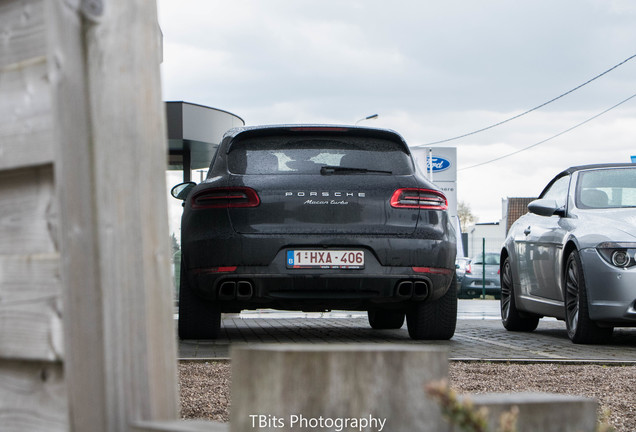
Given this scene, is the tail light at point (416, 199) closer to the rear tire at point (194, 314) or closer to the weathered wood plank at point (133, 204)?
the rear tire at point (194, 314)

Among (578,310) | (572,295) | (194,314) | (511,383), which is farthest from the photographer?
(572,295)

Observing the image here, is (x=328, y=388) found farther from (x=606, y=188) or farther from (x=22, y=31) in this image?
(x=606, y=188)

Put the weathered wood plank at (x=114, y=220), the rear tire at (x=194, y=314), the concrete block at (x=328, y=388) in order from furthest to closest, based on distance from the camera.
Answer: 1. the rear tire at (x=194, y=314)
2. the weathered wood plank at (x=114, y=220)
3. the concrete block at (x=328, y=388)

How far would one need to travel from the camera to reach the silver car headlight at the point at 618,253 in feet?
23.5

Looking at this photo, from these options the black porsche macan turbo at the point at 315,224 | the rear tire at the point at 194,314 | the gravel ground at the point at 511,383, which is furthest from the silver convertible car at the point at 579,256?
the rear tire at the point at 194,314

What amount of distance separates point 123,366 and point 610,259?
6076mm

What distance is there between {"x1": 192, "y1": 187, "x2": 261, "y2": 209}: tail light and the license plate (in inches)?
17.6

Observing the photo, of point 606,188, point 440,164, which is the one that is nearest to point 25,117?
point 606,188

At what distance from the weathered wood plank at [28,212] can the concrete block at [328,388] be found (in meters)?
0.58

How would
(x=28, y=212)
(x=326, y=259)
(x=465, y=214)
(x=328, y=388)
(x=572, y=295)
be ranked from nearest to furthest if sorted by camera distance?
(x=328, y=388)
(x=28, y=212)
(x=326, y=259)
(x=572, y=295)
(x=465, y=214)

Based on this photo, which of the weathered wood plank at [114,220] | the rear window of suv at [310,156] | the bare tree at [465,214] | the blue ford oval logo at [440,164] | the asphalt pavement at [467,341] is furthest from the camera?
the bare tree at [465,214]

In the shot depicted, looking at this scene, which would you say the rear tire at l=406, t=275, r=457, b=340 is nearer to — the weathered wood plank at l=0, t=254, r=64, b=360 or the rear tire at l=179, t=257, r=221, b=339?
the rear tire at l=179, t=257, r=221, b=339

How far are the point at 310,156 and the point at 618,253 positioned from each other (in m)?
2.54

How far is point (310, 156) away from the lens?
6742 mm
